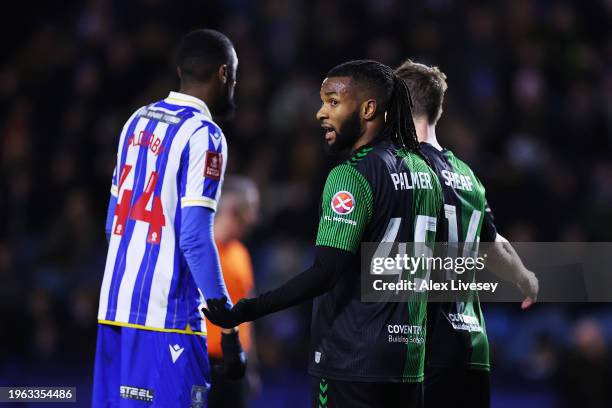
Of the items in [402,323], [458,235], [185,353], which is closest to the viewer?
[402,323]

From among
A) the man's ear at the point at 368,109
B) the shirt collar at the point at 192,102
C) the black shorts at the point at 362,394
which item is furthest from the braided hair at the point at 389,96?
the black shorts at the point at 362,394

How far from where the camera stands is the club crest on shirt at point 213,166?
4793mm

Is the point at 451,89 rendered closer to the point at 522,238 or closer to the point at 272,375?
the point at 522,238

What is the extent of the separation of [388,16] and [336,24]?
0.61 metres

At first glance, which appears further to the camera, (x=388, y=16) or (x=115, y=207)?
(x=388, y=16)

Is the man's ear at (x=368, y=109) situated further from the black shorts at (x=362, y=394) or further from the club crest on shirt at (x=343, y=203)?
the black shorts at (x=362, y=394)

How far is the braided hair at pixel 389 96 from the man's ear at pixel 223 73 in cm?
65

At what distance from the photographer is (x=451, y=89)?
1155cm

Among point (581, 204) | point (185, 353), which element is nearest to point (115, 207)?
point (185, 353)

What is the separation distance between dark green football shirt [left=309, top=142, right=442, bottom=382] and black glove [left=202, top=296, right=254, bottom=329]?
31cm

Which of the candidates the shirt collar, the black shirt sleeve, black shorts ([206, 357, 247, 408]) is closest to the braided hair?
the black shirt sleeve

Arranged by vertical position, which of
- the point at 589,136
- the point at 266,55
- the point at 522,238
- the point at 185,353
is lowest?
the point at 185,353

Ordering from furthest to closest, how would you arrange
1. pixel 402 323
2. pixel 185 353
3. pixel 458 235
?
pixel 458 235 → pixel 185 353 → pixel 402 323

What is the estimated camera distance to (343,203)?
436cm
